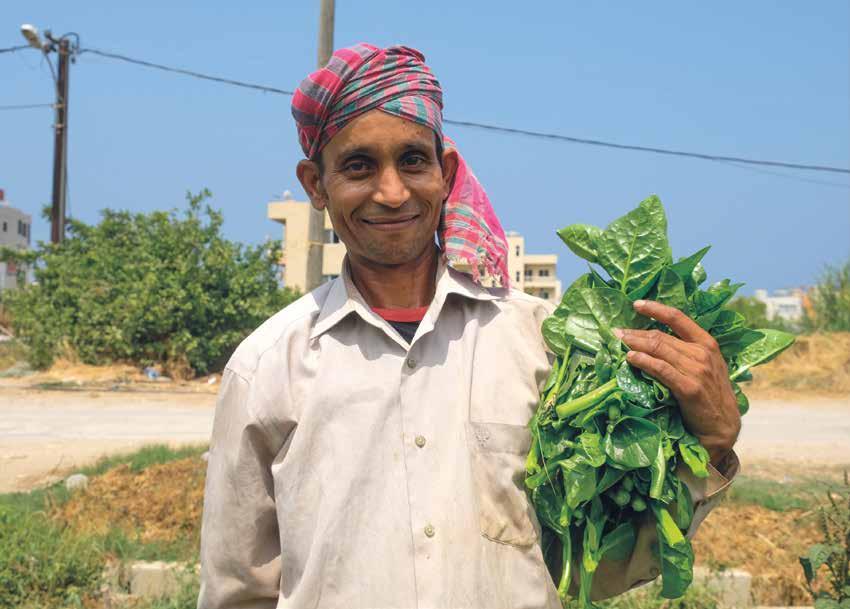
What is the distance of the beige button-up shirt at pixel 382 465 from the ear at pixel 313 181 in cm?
22

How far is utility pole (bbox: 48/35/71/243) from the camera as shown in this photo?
730 inches

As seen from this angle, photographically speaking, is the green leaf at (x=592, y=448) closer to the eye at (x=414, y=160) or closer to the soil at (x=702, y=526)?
the eye at (x=414, y=160)

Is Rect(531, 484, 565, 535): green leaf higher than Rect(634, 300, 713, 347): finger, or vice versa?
Rect(634, 300, 713, 347): finger

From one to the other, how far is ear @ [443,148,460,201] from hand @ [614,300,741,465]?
589 millimetres

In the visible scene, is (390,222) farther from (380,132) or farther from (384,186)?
(380,132)

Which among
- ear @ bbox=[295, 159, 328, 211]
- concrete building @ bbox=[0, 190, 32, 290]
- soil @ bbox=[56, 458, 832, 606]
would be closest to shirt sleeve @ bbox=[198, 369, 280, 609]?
ear @ bbox=[295, 159, 328, 211]

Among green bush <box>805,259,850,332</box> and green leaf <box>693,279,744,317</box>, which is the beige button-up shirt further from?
green bush <box>805,259,850,332</box>

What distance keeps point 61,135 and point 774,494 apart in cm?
1776

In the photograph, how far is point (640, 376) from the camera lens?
1626mm

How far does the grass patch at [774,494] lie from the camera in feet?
18.2

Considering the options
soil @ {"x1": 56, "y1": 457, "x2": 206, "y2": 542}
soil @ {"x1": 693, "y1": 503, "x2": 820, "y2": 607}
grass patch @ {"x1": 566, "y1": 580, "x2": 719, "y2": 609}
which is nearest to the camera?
grass patch @ {"x1": 566, "y1": 580, "x2": 719, "y2": 609}

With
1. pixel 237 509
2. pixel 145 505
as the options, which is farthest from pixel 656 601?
pixel 145 505

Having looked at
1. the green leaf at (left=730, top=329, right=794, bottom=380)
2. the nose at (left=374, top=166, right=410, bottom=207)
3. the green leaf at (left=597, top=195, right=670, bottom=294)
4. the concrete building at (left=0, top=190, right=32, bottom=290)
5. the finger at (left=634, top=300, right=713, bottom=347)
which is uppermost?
the concrete building at (left=0, top=190, right=32, bottom=290)

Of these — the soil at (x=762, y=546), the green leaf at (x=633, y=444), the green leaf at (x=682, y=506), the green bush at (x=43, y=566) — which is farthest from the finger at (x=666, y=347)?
the green bush at (x=43, y=566)
